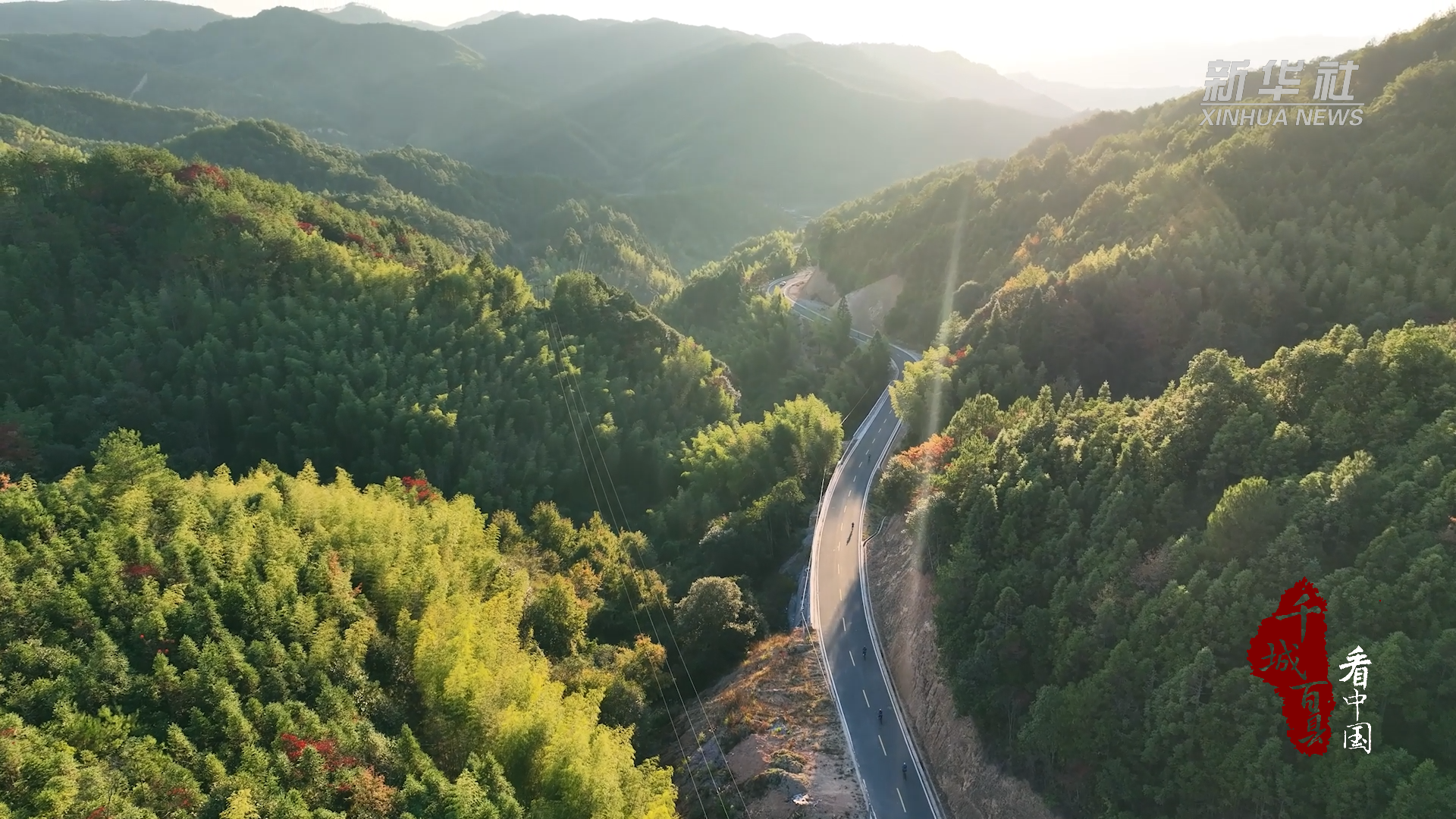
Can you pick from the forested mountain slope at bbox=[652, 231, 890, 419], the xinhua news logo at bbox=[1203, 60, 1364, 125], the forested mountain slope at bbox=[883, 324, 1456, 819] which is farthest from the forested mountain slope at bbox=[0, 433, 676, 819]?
the xinhua news logo at bbox=[1203, 60, 1364, 125]

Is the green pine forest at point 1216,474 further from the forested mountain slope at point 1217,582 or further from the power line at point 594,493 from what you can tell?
the power line at point 594,493

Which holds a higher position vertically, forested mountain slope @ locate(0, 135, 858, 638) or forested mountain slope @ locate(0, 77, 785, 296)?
forested mountain slope @ locate(0, 77, 785, 296)

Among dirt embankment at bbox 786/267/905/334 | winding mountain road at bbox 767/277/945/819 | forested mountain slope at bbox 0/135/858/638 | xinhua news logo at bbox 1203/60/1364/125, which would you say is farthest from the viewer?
dirt embankment at bbox 786/267/905/334

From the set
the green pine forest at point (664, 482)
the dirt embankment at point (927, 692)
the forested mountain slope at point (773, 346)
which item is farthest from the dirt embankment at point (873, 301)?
the dirt embankment at point (927, 692)

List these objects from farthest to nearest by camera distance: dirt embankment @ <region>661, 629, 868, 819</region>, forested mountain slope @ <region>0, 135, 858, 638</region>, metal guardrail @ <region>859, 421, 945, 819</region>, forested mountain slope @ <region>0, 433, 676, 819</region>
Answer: forested mountain slope @ <region>0, 135, 858, 638</region>, metal guardrail @ <region>859, 421, 945, 819</region>, dirt embankment @ <region>661, 629, 868, 819</region>, forested mountain slope @ <region>0, 433, 676, 819</region>

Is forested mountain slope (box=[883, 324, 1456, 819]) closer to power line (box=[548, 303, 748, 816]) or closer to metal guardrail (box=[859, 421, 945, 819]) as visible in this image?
metal guardrail (box=[859, 421, 945, 819])

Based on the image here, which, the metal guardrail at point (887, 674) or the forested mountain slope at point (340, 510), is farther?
the metal guardrail at point (887, 674)
